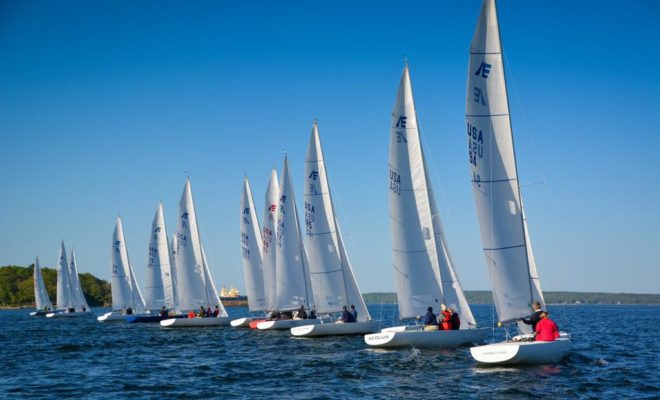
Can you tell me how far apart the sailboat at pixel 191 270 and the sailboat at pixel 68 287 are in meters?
36.3

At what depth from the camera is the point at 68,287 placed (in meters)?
83.6

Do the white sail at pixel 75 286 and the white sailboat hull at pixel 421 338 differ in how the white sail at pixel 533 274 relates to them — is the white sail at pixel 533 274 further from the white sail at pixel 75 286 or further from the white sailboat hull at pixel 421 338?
the white sail at pixel 75 286

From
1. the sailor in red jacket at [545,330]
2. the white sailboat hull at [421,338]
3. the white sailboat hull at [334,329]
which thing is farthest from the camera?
the white sailboat hull at [334,329]

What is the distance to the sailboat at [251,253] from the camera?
155 feet

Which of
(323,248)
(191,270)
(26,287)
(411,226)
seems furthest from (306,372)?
(26,287)

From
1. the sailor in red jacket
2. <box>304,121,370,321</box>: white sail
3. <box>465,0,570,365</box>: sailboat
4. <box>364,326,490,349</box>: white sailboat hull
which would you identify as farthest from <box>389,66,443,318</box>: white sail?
the sailor in red jacket

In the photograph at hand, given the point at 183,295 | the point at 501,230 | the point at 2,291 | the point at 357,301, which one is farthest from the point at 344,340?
the point at 2,291

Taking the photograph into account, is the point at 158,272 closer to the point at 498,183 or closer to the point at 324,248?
the point at 324,248

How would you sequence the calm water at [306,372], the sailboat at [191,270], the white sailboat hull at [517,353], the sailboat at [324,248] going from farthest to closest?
the sailboat at [191,270], the sailboat at [324,248], the white sailboat hull at [517,353], the calm water at [306,372]

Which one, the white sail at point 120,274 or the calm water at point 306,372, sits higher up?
the white sail at point 120,274

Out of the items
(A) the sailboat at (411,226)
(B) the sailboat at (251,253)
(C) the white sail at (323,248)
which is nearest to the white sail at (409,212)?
(A) the sailboat at (411,226)

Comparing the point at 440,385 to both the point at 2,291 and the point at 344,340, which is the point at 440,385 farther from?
the point at 2,291

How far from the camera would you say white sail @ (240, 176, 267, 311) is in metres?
47.3

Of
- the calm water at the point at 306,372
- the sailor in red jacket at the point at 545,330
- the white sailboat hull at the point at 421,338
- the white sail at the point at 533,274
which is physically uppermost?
the white sail at the point at 533,274
